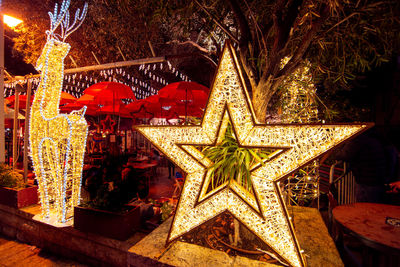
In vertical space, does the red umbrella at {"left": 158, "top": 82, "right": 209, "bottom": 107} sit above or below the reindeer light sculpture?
above

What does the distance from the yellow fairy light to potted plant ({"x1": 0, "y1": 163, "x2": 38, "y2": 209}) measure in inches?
140

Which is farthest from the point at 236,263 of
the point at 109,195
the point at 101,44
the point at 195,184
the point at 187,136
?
the point at 101,44

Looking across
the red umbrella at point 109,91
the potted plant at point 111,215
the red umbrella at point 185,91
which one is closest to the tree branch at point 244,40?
the potted plant at point 111,215

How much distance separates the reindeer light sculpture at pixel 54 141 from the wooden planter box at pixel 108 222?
1.88 ft

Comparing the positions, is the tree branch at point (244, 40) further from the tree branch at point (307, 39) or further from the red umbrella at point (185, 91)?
the red umbrella at point (185, 91)

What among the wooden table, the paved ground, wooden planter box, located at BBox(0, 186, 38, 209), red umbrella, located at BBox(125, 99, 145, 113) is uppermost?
red umbrella, located at BBox(125, 99, 145, 113)

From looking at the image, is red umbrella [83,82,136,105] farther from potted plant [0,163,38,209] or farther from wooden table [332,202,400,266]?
wooden table [332,202,400,266]

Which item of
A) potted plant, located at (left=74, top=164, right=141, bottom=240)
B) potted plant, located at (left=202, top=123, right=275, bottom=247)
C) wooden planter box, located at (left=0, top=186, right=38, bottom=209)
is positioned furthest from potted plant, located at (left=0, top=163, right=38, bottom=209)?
potted plant, located at (left=202, top=123, right=275, bottom=247)

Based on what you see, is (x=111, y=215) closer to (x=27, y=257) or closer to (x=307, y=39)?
(x=27, y=257)

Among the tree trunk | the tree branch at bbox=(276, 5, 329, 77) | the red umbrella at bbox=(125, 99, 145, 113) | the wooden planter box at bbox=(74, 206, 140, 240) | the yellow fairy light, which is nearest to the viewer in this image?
the yellow fairy light

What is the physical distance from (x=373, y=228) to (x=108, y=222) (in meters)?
3.14

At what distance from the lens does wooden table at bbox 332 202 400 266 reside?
1.85 meters

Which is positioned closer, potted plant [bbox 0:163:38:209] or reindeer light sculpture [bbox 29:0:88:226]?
reindeer light sculpture [bbox 29:0:88:226]

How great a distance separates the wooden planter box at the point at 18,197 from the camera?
3562 mm
